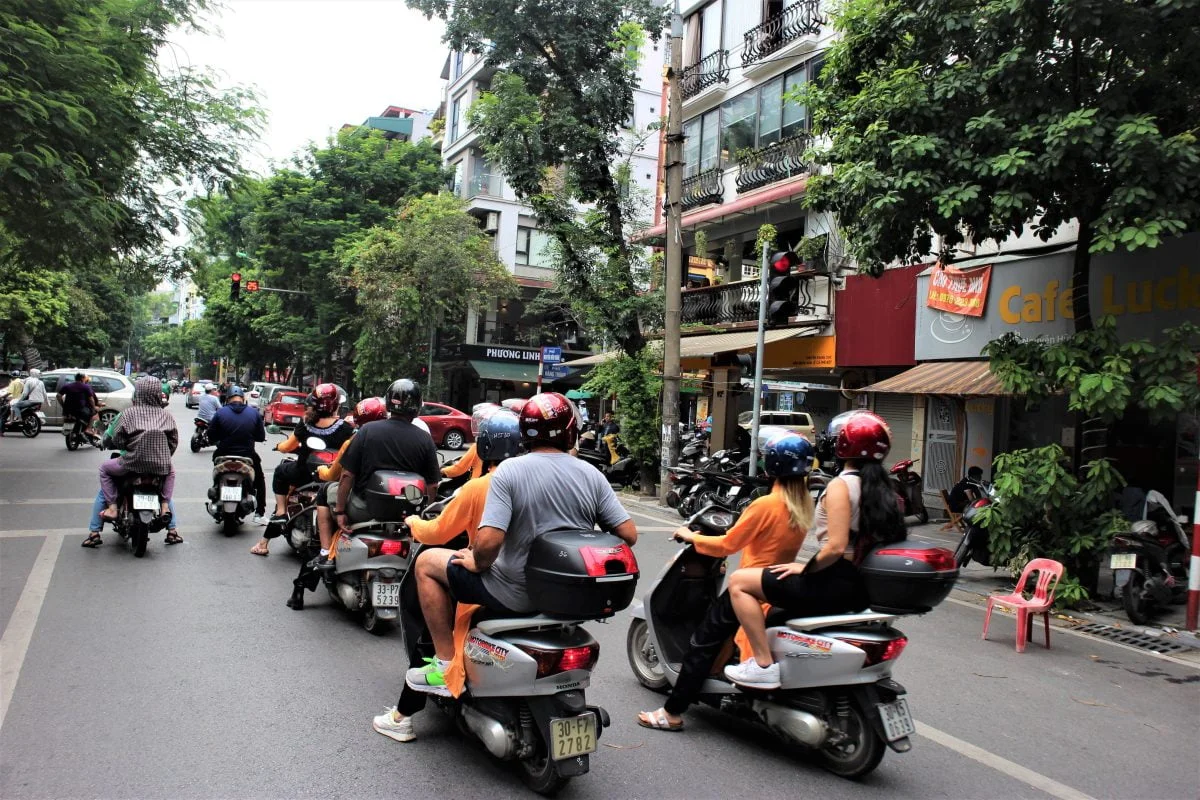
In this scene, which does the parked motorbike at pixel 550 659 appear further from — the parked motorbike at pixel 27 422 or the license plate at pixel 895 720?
the parked motorbike at pixel 27 422

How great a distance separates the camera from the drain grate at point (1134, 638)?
7035mm

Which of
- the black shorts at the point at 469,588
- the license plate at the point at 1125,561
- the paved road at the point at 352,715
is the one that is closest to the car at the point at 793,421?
the license plate at the point at 1125,561

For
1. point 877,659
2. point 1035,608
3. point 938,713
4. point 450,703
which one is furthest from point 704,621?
point 1035,608

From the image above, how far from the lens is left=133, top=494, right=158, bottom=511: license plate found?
7.91 metres

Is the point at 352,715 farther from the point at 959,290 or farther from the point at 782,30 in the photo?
the point at 782,30

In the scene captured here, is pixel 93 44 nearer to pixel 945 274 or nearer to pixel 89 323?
pixel 945 274

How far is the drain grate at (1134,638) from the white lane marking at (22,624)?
793cm

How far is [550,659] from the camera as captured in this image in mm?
3467

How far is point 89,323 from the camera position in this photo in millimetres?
45000

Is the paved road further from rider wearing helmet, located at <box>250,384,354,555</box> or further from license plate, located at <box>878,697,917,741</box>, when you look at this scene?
rider wearing helmet, located at <box>250,384,354,555</box>

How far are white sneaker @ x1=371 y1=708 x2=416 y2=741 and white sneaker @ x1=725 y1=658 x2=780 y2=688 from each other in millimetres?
1538

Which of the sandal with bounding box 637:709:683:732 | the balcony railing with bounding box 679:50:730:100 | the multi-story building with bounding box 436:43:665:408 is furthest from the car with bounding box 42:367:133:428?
the sandal with bounding box 637:709:683:732

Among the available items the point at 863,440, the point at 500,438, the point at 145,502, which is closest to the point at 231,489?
the point at 145,502

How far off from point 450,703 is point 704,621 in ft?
4.33
